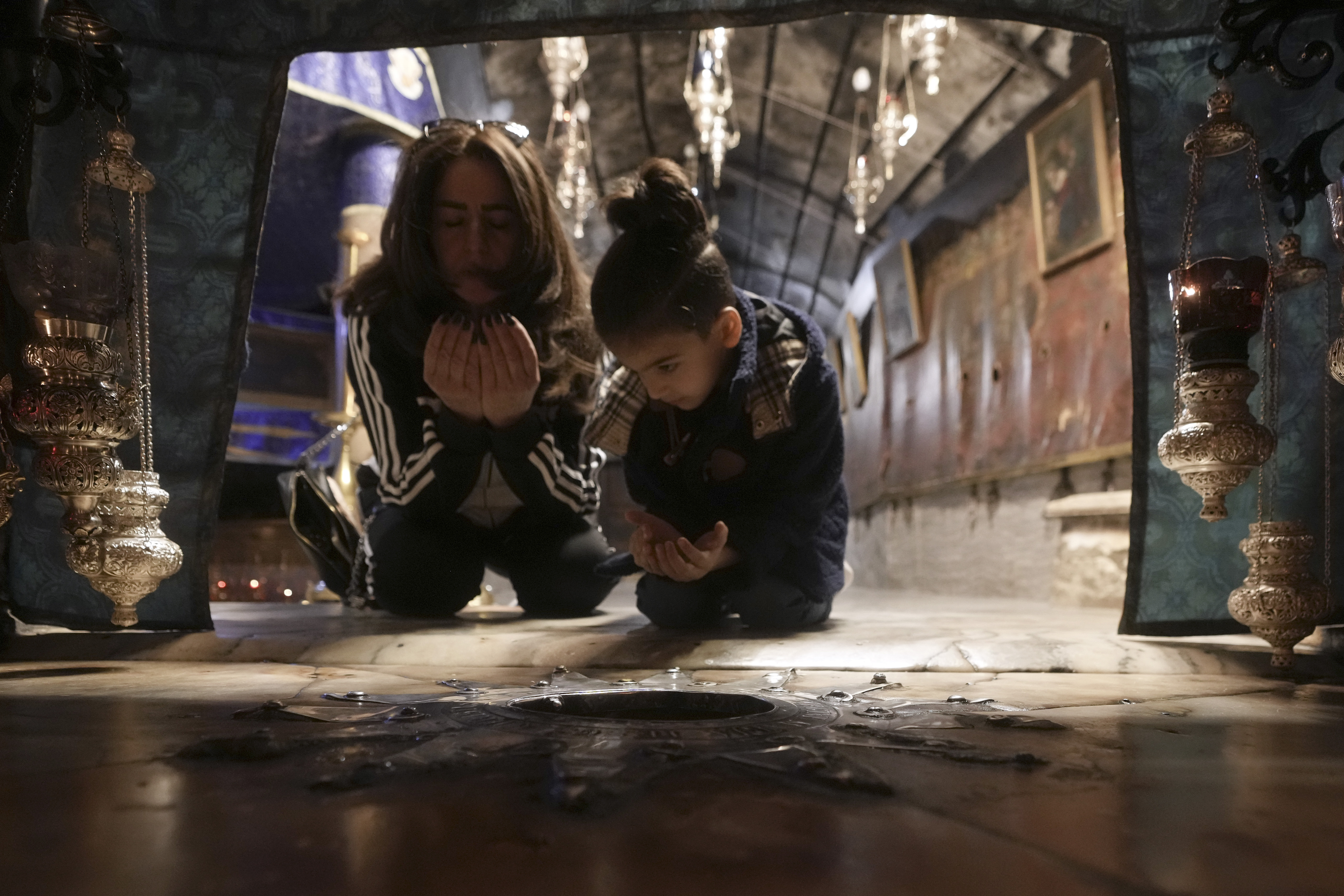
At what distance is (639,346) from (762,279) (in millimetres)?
7230

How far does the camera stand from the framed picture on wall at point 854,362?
750cm

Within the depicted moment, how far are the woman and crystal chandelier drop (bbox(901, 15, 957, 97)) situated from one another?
1.84 m

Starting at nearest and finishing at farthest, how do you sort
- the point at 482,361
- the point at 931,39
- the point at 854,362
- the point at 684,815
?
the point at 684,815
the point at 482,361
the point at 931,39
the point at 854,362

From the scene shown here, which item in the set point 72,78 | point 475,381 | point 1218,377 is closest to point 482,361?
point 475,381

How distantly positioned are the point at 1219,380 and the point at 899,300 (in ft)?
15.3

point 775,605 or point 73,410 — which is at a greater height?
point 73,410

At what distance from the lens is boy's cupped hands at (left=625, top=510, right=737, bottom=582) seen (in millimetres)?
1717

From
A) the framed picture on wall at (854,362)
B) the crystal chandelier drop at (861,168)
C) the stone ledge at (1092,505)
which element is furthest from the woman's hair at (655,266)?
the framed picture on wall at (854,362)

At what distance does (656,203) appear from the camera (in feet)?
5.86

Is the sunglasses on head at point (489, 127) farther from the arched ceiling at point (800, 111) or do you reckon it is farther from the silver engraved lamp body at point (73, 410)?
the arched ceiling at point (800, 111)

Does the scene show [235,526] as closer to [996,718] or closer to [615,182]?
[615,182]

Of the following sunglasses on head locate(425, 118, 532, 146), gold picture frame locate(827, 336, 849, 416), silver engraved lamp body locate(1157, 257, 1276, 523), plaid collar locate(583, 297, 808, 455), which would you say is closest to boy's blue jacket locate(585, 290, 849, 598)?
plaid collar locate(583, 297, 808, 455)

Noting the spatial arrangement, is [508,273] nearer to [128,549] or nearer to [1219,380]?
[128,549]

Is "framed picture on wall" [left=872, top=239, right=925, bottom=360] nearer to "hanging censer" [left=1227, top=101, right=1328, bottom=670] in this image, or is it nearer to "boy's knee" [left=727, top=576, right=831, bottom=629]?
"boy's knee" [left=727, top=576, right=831, bottom=629]
